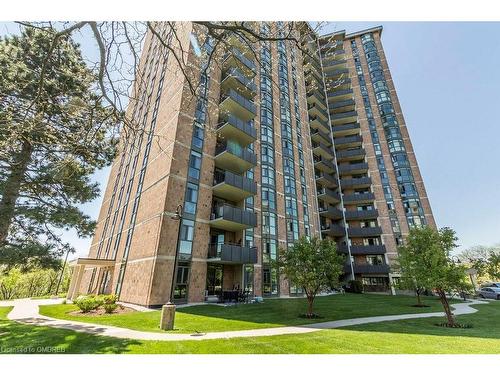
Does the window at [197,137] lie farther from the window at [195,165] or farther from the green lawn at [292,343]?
the green lawn at [292,343]

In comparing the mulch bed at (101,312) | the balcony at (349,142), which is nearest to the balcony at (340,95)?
the balcony at (349,142)

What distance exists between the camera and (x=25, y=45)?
10891mm

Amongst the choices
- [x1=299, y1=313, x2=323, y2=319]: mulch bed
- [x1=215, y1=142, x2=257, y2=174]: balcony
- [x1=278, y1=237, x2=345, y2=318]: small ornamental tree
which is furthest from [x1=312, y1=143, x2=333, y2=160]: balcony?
[x1=299, y1=313, x2=323, y2=319]: mulch bed

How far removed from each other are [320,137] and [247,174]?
22775mm

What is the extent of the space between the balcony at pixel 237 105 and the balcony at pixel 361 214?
75.2 feet

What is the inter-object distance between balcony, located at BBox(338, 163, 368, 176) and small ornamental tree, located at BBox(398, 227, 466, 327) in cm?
2784

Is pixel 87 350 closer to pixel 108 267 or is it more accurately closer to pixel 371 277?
pixel 108 267

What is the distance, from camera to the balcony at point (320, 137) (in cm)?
4253

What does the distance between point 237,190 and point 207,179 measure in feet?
8.94

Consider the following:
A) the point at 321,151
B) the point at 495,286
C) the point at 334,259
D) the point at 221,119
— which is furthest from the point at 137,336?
the point at 495,286

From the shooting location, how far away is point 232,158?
22.0 metres

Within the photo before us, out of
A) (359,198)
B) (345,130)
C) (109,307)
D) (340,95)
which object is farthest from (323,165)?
(109,307)

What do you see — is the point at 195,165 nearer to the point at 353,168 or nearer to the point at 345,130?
the point at 353,168

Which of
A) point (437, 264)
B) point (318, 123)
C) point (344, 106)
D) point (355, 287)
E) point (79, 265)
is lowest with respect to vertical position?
point (355, 287)
